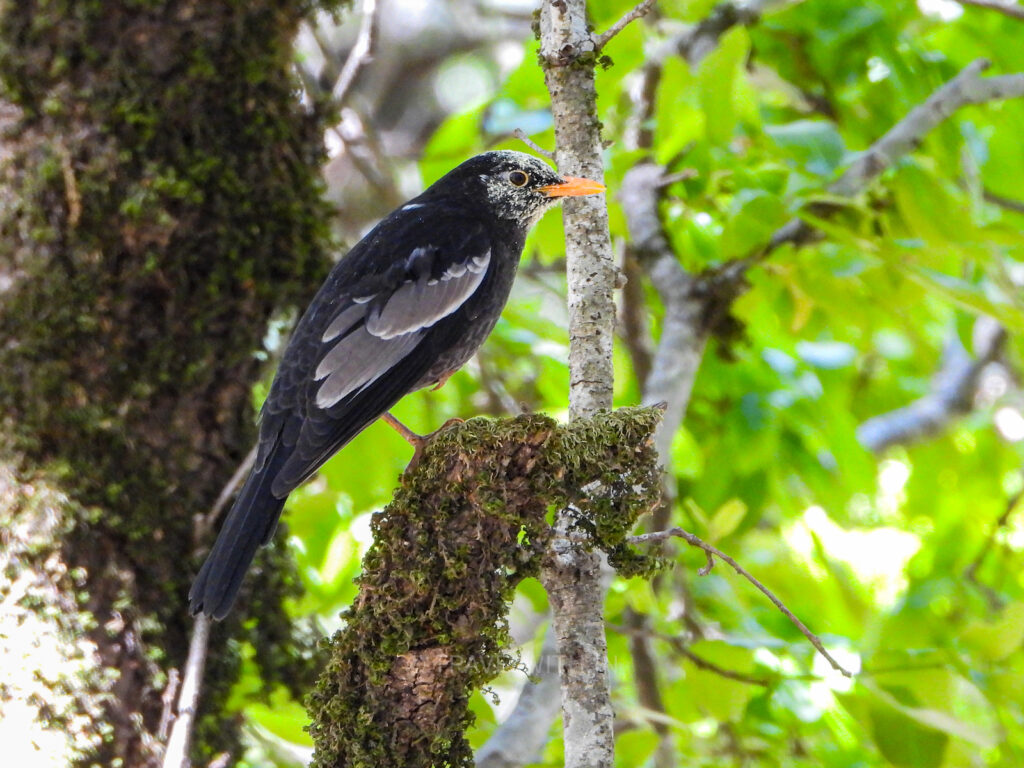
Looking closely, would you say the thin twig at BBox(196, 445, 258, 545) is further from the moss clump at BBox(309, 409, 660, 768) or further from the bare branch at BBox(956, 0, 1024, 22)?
the bare branch at BBox(956, 0, 1024, 22)

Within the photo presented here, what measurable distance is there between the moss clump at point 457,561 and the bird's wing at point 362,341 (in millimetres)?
877

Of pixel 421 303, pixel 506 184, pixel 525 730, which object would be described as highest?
pixel 506 184

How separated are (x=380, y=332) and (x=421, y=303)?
0.60 feet

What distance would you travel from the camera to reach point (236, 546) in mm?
3066

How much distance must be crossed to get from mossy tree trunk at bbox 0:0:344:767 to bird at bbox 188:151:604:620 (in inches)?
11.4

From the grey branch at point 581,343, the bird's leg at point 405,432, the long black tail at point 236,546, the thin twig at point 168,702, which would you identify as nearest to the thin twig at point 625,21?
the grey branch at point 581,343

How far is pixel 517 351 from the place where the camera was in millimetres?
5332

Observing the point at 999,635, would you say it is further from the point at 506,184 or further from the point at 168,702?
the point at 168,702

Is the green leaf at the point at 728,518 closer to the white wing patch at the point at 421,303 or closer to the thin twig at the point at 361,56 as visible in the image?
the white wing patch at the point at 421,303

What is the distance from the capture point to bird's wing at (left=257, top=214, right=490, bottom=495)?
327 cm

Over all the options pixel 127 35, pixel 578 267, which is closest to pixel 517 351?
pixel 127 35

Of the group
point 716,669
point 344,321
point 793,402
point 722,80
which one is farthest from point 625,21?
point 793,402

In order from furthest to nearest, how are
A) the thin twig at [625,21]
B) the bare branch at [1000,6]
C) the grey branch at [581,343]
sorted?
the bare branch at [1000,6], the thin twig at [625,21], the grey branch at [581,343]

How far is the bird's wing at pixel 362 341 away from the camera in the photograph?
3.27m
